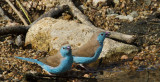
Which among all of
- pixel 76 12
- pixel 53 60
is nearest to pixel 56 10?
pixel 76 12

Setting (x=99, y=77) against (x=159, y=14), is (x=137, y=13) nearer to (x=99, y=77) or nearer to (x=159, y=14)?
(x=159, y=14)

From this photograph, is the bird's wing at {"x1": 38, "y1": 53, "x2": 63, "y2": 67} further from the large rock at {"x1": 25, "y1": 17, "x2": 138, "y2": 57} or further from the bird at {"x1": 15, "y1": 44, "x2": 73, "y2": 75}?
the large rock at {"x1": 25, "y1": 17, "x2": 138, "y2": 57}

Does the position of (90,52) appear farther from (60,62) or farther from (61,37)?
(61,37)

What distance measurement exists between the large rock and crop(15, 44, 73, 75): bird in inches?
40.8

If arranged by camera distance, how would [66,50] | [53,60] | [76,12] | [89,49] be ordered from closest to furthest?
[66,50] < [53,60] < [89,49] < [76,12]

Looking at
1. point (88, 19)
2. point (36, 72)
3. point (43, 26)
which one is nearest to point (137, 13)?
point (88, 19)

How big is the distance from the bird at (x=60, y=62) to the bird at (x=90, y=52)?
46 centimetres

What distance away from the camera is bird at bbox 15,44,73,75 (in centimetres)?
513

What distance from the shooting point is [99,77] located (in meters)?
5.59

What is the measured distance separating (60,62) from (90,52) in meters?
0.73

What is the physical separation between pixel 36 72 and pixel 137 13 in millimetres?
4156

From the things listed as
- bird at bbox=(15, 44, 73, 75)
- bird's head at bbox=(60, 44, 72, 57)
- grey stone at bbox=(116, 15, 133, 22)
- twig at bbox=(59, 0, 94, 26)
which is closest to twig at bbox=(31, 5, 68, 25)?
twig at bbox=(59, 0, 94, 26)

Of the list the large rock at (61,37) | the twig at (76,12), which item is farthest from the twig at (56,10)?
the large rock at (61,37)

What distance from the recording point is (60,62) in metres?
5.21
